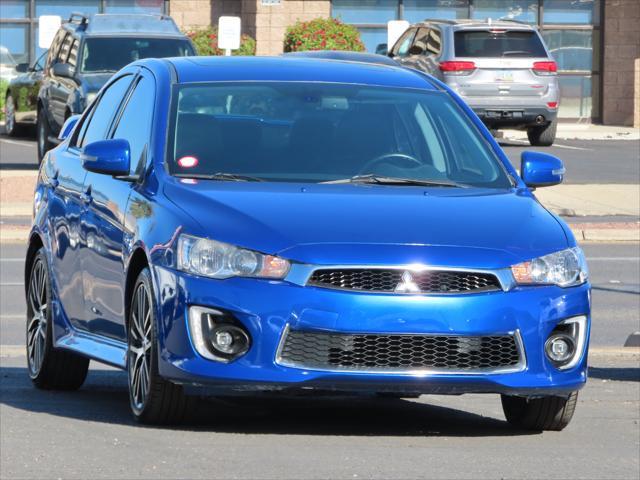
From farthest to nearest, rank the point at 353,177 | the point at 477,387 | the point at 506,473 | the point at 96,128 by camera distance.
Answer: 1. the point at 96,128
2. the point at 353,177
3. the point at 477,387
4. the point at 506,473

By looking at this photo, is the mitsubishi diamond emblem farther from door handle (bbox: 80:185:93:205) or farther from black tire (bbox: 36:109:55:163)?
black tire (bbox: 36:109:55:163)

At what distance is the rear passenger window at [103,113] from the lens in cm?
906

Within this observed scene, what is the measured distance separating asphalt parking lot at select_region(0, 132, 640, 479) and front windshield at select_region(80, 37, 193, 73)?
12.8 m

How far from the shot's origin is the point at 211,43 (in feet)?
112

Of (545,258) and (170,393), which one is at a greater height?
(545,258)

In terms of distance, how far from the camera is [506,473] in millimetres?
6695

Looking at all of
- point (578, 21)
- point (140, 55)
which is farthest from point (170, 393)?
point (578, 21)

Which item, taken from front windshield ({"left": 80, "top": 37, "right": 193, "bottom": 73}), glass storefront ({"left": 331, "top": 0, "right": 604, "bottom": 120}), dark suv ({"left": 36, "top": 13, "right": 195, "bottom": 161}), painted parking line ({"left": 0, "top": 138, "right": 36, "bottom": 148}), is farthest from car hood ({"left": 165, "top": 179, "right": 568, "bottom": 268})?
glass storefront ({"left": 331, "top": 0, "right": 604, "bottom": 120})

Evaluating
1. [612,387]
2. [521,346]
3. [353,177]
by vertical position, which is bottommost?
[612,387]

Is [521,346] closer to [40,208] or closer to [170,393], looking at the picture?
[170,393]

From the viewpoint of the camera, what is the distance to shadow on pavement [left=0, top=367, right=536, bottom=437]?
7691 mm

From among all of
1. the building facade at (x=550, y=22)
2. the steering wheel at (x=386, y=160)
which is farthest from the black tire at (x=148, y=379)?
the building facade at (x=550, y=22)

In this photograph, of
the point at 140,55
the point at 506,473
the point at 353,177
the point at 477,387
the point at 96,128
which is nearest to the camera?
the point at 506,473

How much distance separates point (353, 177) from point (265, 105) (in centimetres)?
59
